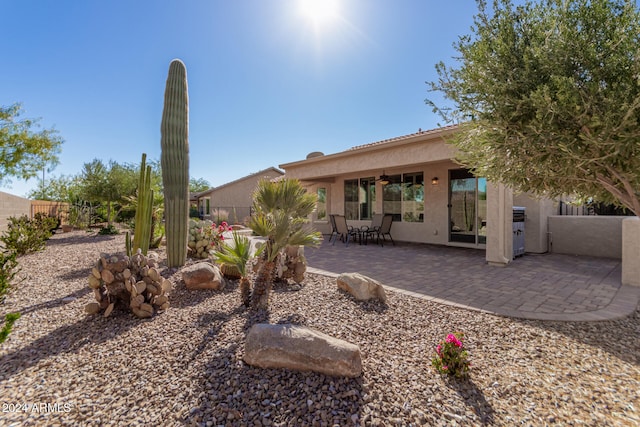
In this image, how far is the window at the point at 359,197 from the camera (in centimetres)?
1239

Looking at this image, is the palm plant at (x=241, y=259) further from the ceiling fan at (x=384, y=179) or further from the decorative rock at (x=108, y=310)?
the ceiling fan at (x=384, y=179)

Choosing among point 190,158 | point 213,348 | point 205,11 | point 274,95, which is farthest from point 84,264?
point 274,95

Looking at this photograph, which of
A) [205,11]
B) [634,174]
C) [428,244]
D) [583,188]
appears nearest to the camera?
[634,174]

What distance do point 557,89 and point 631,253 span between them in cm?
486

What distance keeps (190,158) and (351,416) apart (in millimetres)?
5985

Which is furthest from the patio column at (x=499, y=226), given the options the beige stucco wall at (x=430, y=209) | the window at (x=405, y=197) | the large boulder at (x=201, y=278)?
the large boulder at (x=201, y=278)

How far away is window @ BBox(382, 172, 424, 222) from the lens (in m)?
10.9

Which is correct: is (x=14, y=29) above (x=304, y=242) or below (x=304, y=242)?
above

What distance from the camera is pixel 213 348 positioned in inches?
104

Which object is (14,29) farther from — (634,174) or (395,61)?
(634,174)

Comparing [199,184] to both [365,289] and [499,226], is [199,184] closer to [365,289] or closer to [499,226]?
[499,226]

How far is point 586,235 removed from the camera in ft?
27.3

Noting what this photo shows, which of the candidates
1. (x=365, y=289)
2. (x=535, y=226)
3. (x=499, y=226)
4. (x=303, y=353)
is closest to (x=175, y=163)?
→ (x=365, y=289)

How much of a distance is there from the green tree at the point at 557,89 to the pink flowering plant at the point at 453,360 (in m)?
1.90
